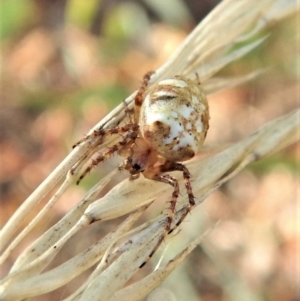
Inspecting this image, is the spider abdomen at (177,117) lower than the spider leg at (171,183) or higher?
higher

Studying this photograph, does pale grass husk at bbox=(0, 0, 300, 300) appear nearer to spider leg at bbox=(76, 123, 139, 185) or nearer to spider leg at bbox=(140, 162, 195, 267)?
spider leg at bbox=(140, 162, 195, 267)

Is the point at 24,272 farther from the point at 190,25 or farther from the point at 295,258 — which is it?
the point at 190,25

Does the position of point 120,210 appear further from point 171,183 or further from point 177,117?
point 177,117

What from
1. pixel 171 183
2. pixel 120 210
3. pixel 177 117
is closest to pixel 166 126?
pixel 177 117

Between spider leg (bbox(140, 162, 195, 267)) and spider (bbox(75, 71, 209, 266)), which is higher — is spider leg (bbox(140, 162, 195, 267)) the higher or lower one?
the lower one

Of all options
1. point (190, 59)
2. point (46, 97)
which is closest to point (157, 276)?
point (190, 59)

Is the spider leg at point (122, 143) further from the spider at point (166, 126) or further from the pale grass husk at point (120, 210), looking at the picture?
the pale grass husk at point (120, 210)

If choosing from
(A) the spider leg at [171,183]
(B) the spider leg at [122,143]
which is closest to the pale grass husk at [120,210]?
(A) the spider leg at [171,183]

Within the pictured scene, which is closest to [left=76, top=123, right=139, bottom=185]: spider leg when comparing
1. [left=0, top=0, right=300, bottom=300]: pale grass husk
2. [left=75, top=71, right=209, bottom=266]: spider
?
[left=75, top=71, right=209, bottom=266]: spider
